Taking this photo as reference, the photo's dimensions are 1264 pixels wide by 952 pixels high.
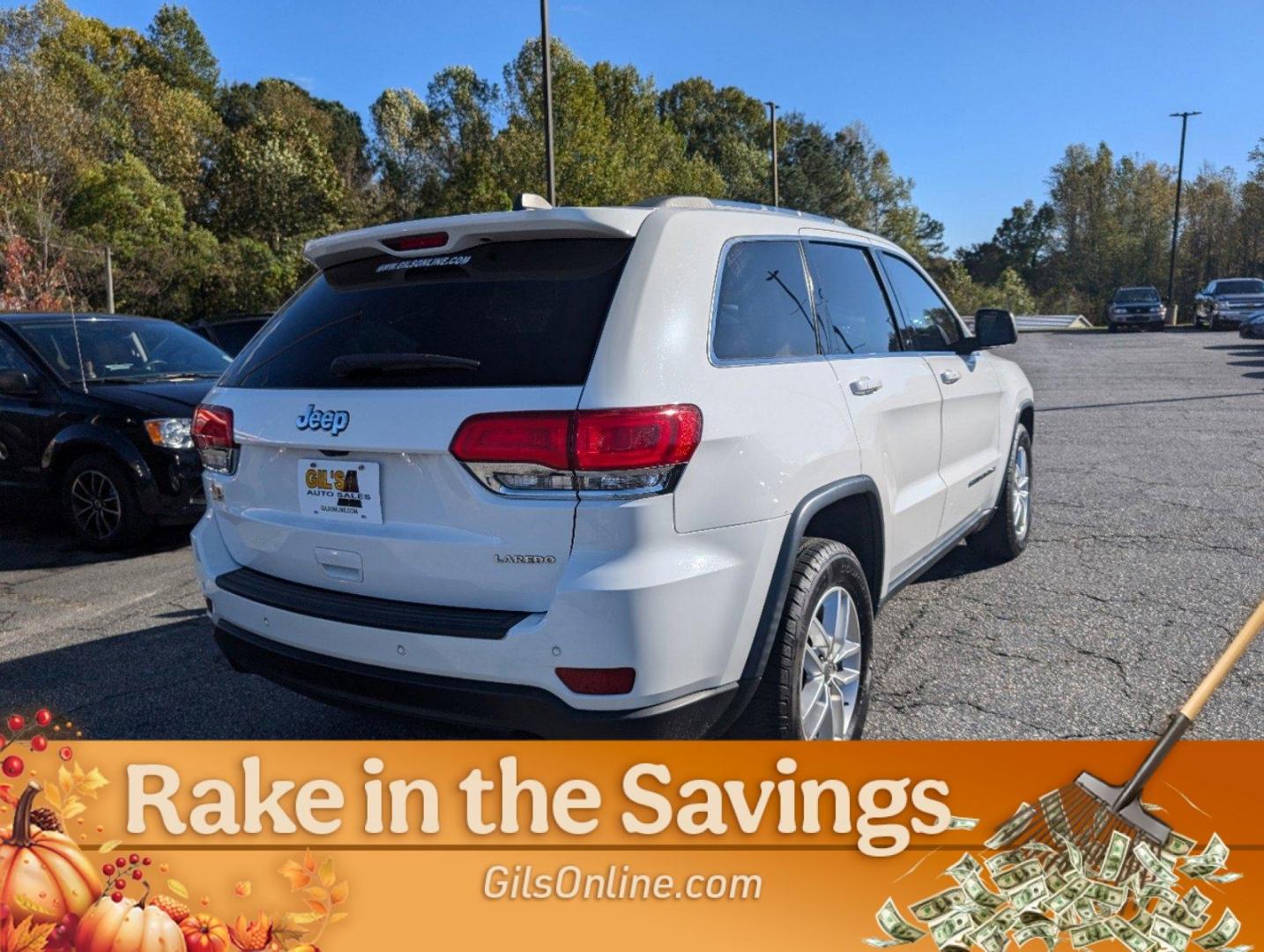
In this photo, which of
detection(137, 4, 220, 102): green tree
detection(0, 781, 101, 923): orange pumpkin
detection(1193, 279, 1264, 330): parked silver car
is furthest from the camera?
detection(137, 4, 220, 102): green tree

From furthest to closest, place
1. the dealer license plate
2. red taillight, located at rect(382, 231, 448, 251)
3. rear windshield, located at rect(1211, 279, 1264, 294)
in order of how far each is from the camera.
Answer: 1. rear windshield, located at rect(1211, 279, 1264, 294)
2. red taillight, located at rect(382, 231, 448, 251)
3. the dealer license plate

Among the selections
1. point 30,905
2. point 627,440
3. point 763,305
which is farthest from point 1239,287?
point 30,905

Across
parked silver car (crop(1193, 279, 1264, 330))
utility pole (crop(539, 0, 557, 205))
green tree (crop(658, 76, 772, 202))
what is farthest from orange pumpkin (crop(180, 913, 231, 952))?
green tree (crop(658, 76, 772, 202))

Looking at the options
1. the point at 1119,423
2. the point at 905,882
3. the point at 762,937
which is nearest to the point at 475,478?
the point at 762,937

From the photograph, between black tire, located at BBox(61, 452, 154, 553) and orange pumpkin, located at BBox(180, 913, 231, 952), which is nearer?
orange pumpkin, located at BBox(180, 913, 231, 952)

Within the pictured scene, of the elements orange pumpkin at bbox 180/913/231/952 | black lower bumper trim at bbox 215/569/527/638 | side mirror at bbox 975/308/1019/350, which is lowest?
orange pumpkin at bbox 180/913/231/952

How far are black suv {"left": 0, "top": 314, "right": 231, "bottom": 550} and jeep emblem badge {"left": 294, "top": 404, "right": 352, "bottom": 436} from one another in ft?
12.4

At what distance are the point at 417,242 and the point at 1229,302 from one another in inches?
1334

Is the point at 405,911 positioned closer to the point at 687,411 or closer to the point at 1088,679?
the point at 687,411

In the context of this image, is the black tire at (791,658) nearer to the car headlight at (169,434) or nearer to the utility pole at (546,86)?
the car headlight at (169,434)

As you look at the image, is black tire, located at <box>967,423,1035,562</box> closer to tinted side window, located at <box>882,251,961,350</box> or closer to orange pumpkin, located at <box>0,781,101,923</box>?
tinted side window, located at <box>882,251,961,350</box>

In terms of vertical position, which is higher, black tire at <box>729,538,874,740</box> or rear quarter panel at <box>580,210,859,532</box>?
rear quarter panel at <box>580,210,859,532</box>

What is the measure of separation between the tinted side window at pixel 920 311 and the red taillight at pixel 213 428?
8.25ft

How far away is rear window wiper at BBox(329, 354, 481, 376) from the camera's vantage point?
8.21 feet
